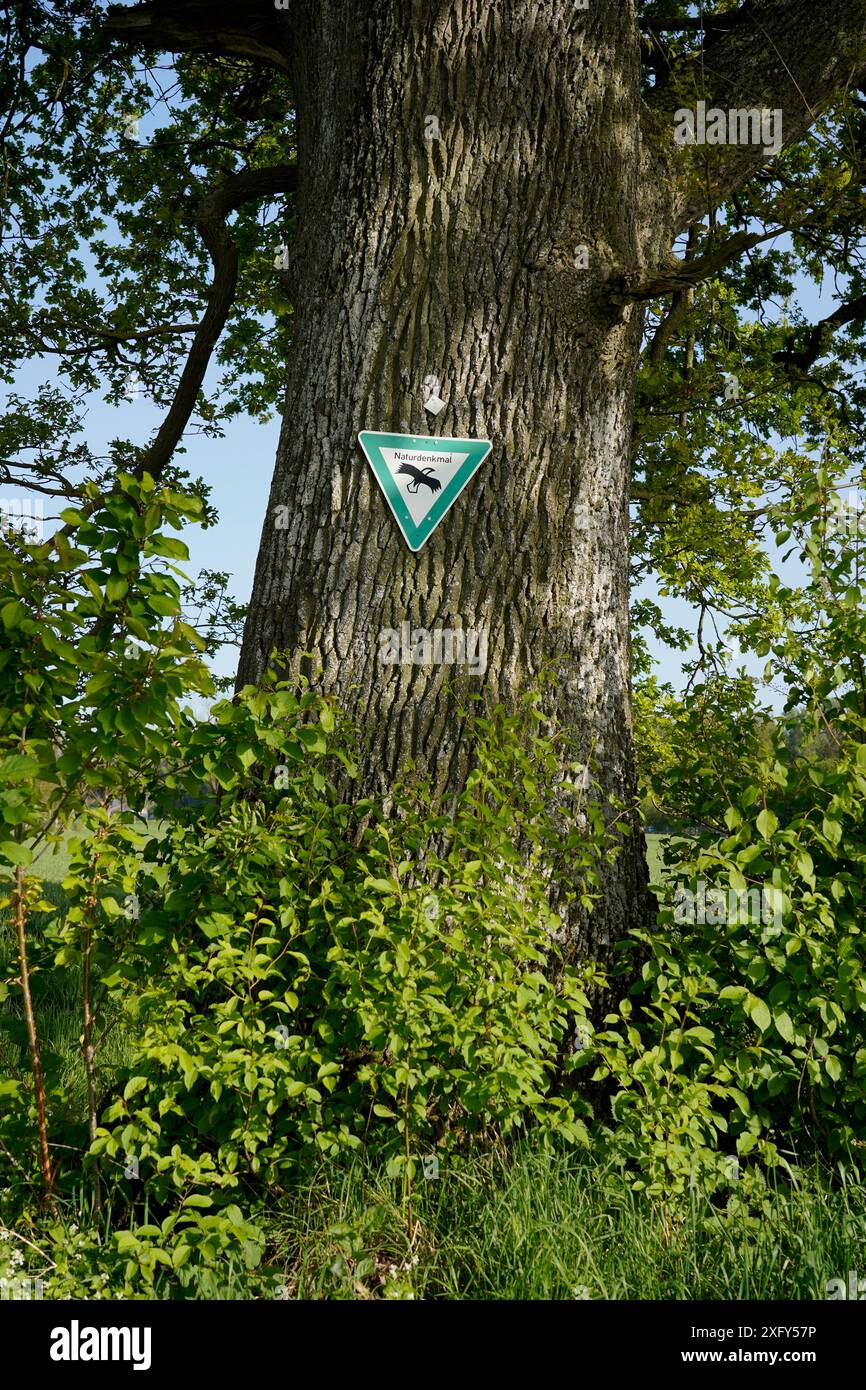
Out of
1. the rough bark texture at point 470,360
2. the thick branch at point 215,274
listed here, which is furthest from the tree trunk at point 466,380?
the thick branch at point 215,274

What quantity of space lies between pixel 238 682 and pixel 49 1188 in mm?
1943

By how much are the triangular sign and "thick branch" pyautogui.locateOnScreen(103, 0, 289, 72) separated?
9.12ft

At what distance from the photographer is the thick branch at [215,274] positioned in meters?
6.34

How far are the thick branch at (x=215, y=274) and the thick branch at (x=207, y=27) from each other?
1.99 ft

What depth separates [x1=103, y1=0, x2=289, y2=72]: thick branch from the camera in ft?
18.4

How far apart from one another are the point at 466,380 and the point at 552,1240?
295 centimetres

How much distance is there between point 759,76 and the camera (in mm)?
5676

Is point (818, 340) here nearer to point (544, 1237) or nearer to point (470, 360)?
point (470, 360)

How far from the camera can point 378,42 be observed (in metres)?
4.52

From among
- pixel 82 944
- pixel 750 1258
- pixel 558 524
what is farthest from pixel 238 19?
pixel 750 1258

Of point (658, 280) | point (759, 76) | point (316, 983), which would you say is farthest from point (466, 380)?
point (759, 76)

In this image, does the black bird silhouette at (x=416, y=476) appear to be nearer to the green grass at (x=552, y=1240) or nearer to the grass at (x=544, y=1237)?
the grass at (x=544, y=1237)

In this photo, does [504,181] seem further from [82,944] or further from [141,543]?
[82,944]

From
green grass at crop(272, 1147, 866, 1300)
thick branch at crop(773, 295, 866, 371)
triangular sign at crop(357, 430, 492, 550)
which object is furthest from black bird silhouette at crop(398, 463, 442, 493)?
thick branch at crop(773, 295, 866, 371)
